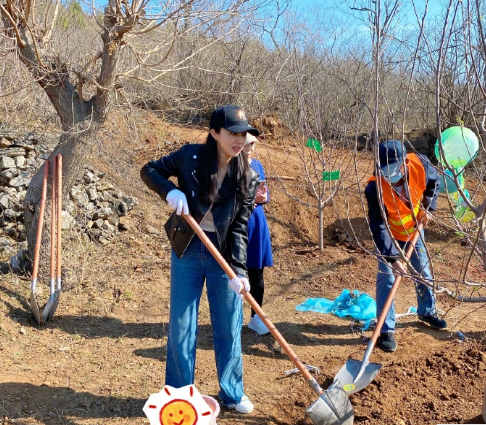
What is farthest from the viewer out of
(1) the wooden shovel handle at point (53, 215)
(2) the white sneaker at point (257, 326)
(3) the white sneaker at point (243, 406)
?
(2) the white sneaker at point (257, 326)

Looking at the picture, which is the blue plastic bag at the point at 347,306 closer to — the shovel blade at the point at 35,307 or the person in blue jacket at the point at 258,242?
the person in blue jacket at the point at 258,242

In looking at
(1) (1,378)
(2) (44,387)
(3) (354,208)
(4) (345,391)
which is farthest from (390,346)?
(3) (354,208)

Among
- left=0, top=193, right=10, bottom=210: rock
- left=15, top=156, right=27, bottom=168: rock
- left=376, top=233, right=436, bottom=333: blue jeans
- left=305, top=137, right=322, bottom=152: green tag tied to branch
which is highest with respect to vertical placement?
left=305, top=137, right=322, bottom=152: green tag tied to branch

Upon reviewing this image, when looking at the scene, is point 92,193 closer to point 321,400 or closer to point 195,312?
point 195,312

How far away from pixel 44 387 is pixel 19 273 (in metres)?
1.90

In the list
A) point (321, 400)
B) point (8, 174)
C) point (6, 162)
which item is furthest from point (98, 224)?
point (321, 400)

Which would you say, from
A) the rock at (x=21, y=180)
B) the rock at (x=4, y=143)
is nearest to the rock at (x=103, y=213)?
the rock at (x=21, y=180)

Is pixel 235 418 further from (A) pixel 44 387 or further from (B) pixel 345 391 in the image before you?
(A) pixel 44 387

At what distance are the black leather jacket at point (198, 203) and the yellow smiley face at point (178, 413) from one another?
77cm

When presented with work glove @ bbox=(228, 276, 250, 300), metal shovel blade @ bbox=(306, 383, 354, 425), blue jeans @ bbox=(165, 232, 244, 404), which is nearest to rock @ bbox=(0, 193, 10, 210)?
blue jeans @ bbox=(165, 232, 244, 404)

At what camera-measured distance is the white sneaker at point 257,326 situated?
4.27 m

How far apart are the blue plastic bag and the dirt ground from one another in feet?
0.33

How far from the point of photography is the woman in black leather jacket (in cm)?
276

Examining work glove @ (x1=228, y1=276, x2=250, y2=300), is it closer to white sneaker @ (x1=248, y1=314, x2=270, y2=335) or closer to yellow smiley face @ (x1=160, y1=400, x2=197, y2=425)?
yellow smiley face @ (x1=160, y1=400, x2=197, y2=425)
